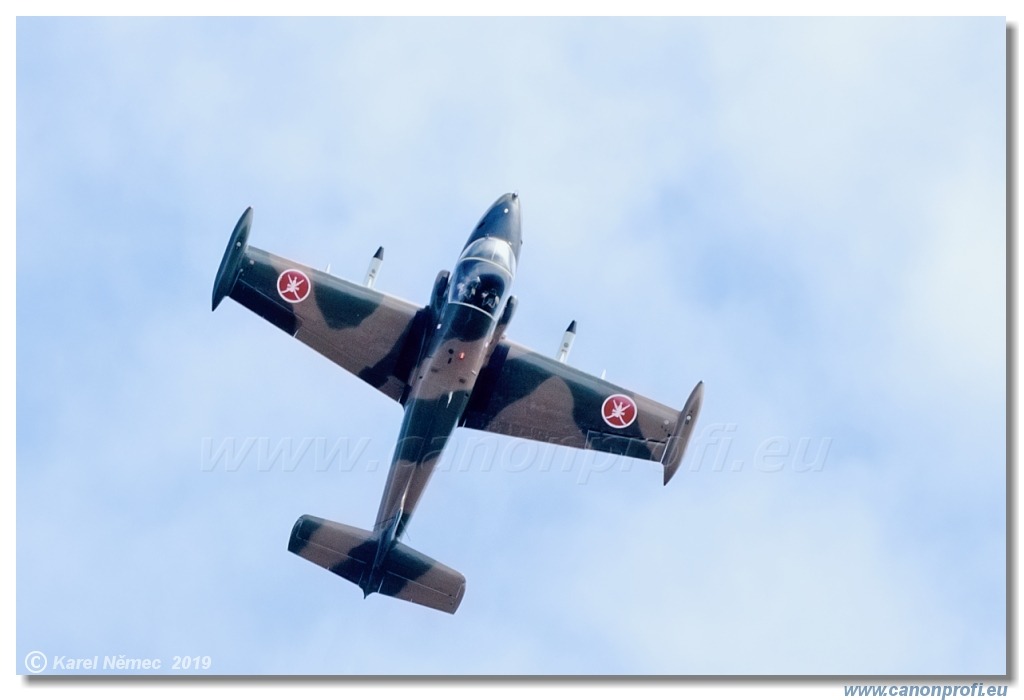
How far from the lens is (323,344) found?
5494cm

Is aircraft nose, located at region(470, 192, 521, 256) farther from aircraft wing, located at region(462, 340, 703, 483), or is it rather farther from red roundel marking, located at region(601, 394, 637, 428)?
red roundel marking, located at region(601, 394, 637, 428)

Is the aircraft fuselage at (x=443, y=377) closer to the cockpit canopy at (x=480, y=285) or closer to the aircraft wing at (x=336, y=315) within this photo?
the cockpit canopy at (x=480, y=285)

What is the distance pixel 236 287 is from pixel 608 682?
69.6 ft

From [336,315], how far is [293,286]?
1.98 m

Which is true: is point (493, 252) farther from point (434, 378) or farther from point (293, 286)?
Answer: point (293, 286)

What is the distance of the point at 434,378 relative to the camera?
172 ft

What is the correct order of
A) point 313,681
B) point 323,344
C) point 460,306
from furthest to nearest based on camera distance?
point 323,344, point 460,306, point 313,681

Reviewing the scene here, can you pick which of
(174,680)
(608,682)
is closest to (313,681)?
(174,680)

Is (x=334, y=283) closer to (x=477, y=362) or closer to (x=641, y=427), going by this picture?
(x=477, y=362)

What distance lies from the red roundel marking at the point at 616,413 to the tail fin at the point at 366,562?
883 centimetres

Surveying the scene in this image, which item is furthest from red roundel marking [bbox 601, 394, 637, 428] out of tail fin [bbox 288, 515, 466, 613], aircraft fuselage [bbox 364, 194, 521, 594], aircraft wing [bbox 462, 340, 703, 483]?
tail fin [bbox 288, 515, 466, 613]

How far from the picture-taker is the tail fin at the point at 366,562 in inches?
2071

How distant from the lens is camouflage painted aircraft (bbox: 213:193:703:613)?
5244 cm

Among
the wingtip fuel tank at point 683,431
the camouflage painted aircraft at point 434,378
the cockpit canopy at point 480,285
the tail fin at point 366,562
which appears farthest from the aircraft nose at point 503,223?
the tail fin at point 366,562
